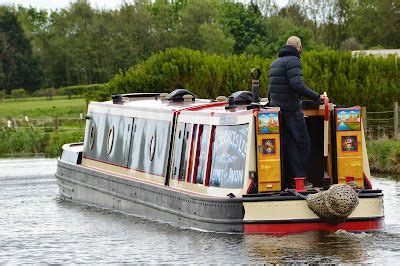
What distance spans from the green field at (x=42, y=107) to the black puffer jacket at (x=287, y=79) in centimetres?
4086

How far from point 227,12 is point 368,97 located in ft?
195

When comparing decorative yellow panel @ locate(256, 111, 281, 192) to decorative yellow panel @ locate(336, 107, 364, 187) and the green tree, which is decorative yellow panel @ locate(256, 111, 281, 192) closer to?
decorative yellow panel @ locate(336, 107, 364, 187)

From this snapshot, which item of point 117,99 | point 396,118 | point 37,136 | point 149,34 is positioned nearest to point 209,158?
point 117,99

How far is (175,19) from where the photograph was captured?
306ft

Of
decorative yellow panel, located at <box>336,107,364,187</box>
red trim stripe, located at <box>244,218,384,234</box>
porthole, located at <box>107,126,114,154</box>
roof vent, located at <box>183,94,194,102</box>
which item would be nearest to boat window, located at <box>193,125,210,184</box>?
red trim stripe, located at <box>244,218,384,234</box>

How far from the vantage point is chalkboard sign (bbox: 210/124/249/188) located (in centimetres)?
1669

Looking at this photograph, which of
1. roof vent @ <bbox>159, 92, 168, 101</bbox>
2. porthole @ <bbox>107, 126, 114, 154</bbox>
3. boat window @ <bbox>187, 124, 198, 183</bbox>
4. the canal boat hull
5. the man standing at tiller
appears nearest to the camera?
the canal boat hull

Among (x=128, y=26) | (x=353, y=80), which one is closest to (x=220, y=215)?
(x=353, y=80)

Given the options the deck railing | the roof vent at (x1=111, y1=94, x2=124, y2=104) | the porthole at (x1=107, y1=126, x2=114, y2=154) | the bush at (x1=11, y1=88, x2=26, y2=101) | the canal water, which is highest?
the bush at (x1=11, y1=88, x2=26, y2=101)

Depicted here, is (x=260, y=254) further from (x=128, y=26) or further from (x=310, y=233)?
(x=128, y=26)

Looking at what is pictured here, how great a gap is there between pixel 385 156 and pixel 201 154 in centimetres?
1024

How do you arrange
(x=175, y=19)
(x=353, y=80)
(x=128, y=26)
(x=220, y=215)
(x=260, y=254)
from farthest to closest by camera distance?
1. (x=175, y=19)
2. (x=128, y=26)
3. (x=353, y=80)
4. (x=220, y=215)
5. (x=260, y=254)

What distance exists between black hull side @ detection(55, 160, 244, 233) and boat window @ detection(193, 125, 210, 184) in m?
0.37

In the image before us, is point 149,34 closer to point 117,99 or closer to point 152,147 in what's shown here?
point 117,99
